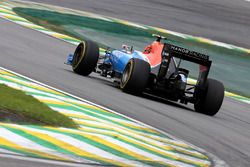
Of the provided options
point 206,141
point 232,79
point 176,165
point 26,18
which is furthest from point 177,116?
point 26,18

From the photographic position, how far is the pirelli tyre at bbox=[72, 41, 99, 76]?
722 inches

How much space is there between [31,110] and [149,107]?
15.4 feet

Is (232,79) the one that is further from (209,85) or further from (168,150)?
(168,150)

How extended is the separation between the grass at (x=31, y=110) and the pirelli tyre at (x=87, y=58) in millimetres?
5840

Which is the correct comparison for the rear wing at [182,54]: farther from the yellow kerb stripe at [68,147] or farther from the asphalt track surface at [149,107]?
the yellow kerb stripe at [68,147]

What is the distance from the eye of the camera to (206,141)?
1333 centimetres

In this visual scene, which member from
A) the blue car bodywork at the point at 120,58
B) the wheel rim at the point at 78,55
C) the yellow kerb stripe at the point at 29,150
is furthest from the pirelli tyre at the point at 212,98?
the yellow kerb stripe at the point at 29,150

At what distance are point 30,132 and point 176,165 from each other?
1.93m

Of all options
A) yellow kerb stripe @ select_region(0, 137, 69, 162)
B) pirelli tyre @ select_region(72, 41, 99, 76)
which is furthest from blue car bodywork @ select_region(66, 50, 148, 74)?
yellow kerb stripe @ select_region(0, 137, 69, 162)

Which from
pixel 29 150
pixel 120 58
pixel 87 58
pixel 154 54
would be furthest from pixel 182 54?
pixel 29 150

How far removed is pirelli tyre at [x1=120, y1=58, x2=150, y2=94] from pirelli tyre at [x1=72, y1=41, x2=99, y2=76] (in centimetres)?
151

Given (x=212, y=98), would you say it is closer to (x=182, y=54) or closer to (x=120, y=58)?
(x=182, y=54)

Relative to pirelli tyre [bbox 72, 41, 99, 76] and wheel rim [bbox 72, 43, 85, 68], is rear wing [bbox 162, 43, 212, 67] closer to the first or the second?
pirelli tyre [bbox 72, 41, 99, 76]

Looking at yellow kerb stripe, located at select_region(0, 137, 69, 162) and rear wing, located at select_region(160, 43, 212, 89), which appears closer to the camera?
yellow kerb stripe, located at select_region(0, 137, 69, 162)
